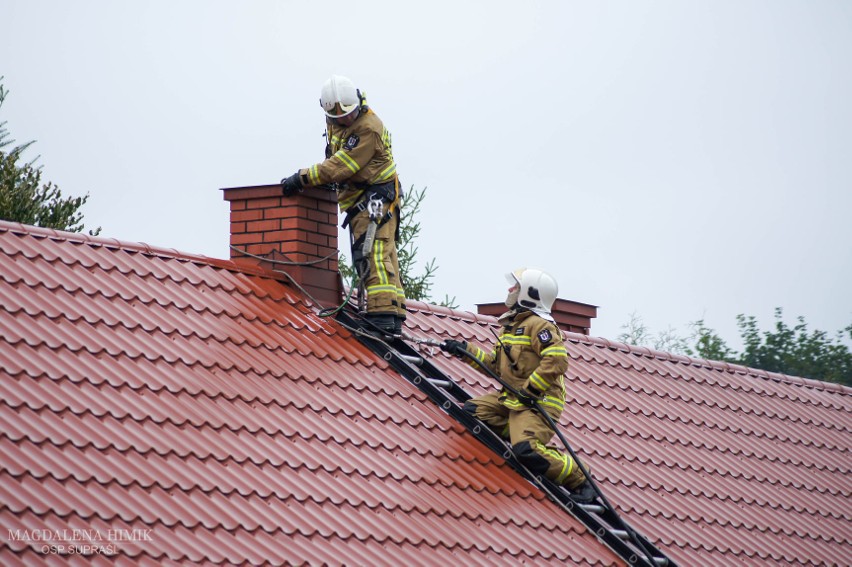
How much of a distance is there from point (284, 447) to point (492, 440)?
1983 mm

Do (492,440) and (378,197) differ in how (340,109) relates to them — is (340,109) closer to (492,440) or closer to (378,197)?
(378,197)

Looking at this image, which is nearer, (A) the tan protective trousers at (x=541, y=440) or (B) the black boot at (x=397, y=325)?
(A) the tan protective trousers at (x=541, y=440)

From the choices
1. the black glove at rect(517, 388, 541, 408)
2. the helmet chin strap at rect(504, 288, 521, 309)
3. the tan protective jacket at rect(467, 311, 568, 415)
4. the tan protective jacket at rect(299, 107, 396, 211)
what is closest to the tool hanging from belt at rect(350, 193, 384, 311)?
the tan protective jacket at rect(299, 107, 396, 211)

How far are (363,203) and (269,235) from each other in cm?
85

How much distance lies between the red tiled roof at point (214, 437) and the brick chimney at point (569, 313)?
3.82 meters

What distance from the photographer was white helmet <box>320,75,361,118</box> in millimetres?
10766

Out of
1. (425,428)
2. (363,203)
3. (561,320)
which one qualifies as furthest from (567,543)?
(561,320)

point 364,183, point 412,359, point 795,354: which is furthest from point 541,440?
point 795,354

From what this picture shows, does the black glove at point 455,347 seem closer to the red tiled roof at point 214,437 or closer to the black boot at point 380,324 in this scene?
the red tiled roof at point 214,437

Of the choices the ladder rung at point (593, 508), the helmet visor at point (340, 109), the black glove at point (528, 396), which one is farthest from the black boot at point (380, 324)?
the ladder rung at point (593, 508)

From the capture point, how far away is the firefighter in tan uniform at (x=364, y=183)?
10.8 metres

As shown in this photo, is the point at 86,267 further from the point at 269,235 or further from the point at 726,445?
the point at 726,445

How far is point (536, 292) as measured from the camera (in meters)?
10.1

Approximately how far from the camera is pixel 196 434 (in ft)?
27.5
